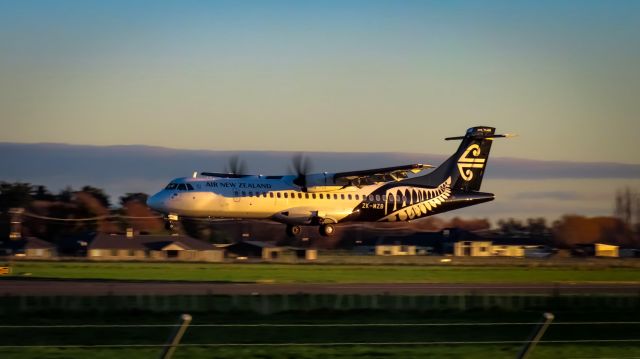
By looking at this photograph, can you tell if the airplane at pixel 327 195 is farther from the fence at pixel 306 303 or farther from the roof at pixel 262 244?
the roof at pixel 262 244

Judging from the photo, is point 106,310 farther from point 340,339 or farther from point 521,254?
point 521,254

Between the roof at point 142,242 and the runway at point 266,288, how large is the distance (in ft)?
121

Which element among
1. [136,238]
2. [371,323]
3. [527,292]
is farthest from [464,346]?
[136,238]

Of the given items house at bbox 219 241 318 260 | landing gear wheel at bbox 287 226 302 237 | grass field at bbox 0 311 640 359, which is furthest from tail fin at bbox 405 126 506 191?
grass field at bbox 0 311 640 359

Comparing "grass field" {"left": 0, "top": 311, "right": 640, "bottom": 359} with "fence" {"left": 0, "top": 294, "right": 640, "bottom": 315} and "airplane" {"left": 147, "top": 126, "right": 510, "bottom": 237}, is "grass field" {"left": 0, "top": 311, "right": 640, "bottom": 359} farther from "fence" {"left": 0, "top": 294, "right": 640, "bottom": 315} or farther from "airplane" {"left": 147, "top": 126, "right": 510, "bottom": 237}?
"airplane" {"left": 147, "top": 126, "right": 510, "bottom": 237}

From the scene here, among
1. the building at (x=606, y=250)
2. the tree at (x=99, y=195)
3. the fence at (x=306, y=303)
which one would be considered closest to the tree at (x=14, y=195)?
the tree at (x=99, y=195)

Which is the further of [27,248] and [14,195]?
[14,195]

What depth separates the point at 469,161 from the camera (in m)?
63.1

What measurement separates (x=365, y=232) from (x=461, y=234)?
1046cm

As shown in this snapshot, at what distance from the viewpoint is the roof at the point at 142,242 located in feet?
273

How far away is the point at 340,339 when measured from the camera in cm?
2612

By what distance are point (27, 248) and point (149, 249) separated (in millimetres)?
12946

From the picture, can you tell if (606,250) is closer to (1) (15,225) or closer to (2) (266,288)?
(2) (266,288)

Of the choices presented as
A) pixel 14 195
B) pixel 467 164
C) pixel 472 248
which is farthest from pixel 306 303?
pixel 14 195
